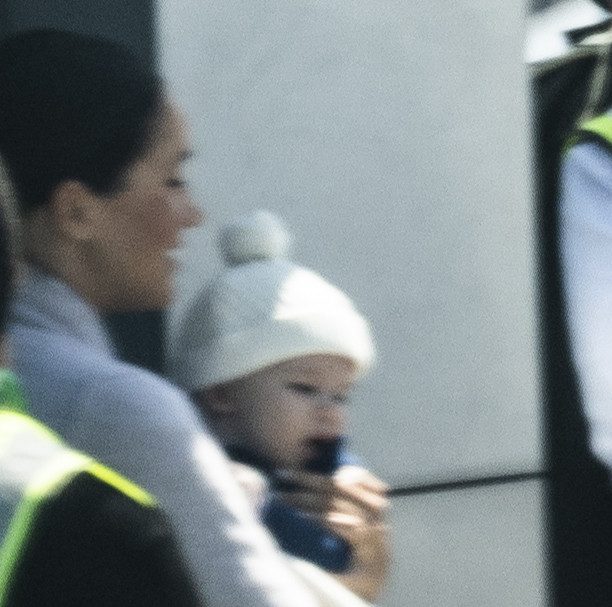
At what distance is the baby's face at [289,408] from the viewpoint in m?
2.71

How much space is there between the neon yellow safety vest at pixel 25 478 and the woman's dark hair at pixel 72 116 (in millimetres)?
912

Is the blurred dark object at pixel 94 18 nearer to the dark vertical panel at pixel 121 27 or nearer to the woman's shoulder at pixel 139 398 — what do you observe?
the dark vertical panel at pixel 121 27

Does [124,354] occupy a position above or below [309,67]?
below

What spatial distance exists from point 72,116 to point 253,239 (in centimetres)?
49

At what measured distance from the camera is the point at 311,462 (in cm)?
273

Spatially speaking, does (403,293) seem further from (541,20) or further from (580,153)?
(541,20)

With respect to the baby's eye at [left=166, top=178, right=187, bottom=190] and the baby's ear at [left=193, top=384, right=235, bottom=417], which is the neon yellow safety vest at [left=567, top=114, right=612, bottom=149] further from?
the baby's eye at [left=166, top=178, right=187, bottom=190]

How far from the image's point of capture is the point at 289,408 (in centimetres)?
272

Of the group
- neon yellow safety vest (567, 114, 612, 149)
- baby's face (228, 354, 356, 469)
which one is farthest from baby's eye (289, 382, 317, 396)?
neon yellow safety vest (567, 114, 612, 149)

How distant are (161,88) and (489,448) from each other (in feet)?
4.71

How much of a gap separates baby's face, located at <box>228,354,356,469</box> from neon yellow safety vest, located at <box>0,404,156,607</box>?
1.19 meters

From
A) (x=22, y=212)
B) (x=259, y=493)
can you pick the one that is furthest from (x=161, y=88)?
(x=259, y=493)

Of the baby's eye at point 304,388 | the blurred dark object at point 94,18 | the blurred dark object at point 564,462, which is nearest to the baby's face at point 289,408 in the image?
the baby's eye at point 304,388

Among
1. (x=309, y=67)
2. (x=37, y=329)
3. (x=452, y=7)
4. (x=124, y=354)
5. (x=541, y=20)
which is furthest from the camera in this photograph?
(x=541, y=20)
